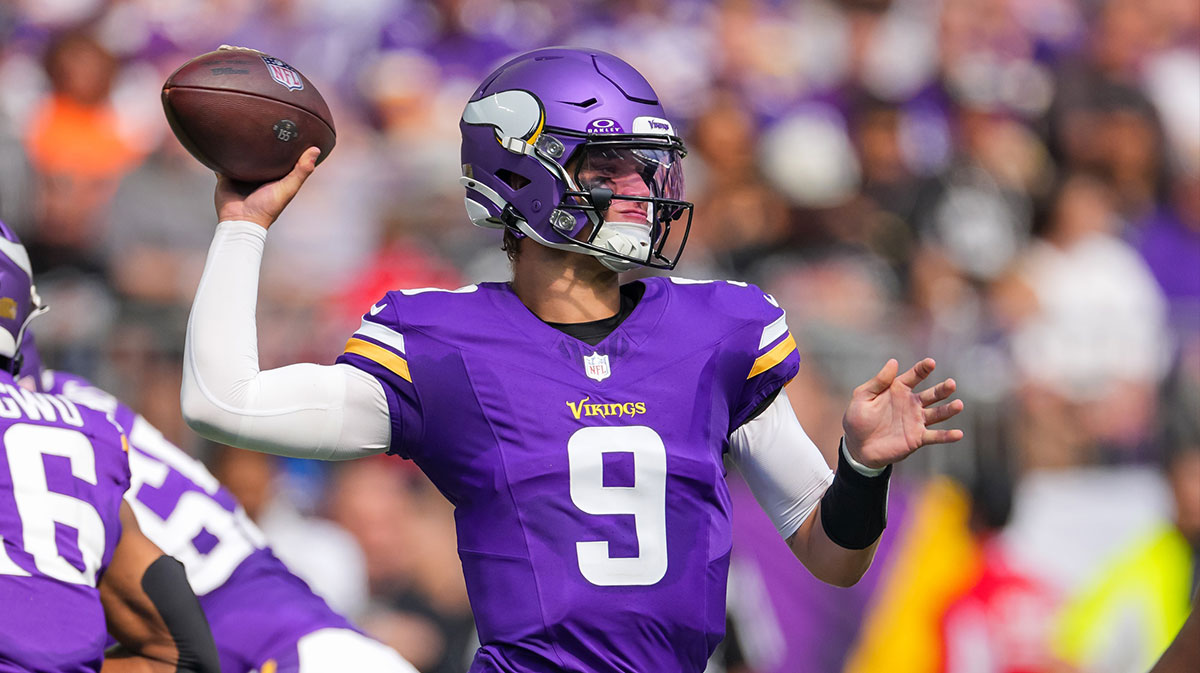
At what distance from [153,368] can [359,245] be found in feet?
5.90

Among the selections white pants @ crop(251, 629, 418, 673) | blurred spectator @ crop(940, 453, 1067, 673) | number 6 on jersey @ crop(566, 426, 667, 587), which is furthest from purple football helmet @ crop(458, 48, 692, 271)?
blurred spectator @ crop(940, 453, 1067, 673)

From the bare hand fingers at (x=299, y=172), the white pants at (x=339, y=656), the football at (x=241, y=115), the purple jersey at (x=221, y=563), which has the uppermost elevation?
the football at (x=241, y=115)

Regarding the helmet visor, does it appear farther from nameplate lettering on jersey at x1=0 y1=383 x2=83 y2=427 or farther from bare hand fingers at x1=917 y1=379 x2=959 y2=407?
nameplate lettering on jersey at x1=0 y1=383 x2=83 y2=427

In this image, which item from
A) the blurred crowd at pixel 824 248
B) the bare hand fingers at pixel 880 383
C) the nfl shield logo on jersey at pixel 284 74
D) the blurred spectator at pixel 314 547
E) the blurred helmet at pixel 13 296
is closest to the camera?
the bare hand fingers at pixel 880 383

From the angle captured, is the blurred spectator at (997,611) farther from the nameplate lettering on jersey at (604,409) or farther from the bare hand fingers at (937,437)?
the nameplate lettering on jersey at (604,409)

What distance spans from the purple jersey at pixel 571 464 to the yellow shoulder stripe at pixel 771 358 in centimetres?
2

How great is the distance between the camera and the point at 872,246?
8062 mm

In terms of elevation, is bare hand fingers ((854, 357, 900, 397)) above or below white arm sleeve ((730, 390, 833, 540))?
above

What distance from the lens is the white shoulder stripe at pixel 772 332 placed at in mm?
3225

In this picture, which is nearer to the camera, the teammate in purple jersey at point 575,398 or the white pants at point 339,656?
the teammate in purple jersey at point 575,398

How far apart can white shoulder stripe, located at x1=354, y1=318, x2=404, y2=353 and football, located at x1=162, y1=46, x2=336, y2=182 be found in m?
0.38

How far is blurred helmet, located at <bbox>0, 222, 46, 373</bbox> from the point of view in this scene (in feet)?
11.6

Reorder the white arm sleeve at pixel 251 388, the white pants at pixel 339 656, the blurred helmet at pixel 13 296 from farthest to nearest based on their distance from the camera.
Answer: the white pants at pixel 339 656 → the blurred helmet at pixel 13 296 → the white arm sleeve at pixel 251 388

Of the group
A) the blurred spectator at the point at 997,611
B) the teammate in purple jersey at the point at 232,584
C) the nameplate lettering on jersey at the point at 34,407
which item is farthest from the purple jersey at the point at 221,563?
the blurred spectator at the point at 997,611
